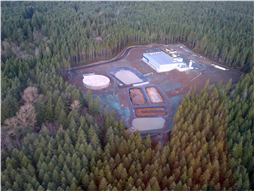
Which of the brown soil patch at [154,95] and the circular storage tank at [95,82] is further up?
the circular storage tank at [95,82]

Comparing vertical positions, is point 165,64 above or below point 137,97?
above

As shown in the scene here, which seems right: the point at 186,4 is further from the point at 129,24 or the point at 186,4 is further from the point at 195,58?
the point at 195,58

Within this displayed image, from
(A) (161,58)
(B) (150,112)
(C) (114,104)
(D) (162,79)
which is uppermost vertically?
(A) (161,58)

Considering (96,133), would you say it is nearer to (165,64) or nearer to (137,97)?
(137,97)

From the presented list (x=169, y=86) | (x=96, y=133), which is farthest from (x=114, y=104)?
(x=169, y=86)

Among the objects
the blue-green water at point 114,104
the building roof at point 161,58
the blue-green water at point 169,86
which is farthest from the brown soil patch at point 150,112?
the building roof at point 161,58

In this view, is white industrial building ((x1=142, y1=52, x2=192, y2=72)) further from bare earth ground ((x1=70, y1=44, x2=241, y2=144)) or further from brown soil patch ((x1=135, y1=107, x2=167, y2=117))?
brown soil patch ((x1=135, y1=107, x2=167, y2=117))

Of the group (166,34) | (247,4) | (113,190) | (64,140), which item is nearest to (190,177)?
(113,190)

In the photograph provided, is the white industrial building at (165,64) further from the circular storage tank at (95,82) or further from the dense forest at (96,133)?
the circular storage tank at (95,82)
